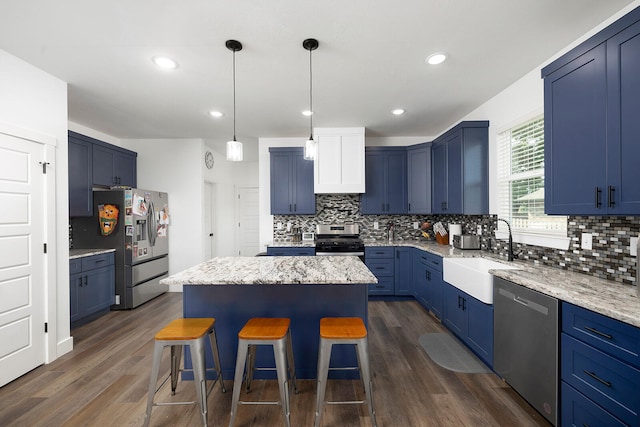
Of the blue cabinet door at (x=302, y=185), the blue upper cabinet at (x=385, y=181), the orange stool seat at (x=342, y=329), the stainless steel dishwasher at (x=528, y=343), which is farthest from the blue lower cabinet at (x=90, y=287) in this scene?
the stainless steel dishwasher at (x=528, y=343)

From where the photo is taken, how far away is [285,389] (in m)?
1.62

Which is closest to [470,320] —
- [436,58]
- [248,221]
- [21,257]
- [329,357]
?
[329,357]

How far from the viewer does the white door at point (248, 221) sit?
6.69 m

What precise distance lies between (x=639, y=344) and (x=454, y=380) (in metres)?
1.28

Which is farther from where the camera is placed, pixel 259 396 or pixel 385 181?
pixel 385 181

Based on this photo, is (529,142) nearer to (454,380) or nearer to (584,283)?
(584,283)

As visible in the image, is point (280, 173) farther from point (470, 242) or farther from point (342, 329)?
point (342, 329)

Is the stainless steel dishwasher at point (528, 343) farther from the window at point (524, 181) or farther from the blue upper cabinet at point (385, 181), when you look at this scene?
the blue upper cabinet at point (385, 181)

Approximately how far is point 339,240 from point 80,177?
354cm

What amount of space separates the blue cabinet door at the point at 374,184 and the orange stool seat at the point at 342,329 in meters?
2.82

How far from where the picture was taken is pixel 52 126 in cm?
257

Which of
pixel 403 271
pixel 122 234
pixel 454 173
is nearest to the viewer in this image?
pixel 454 173

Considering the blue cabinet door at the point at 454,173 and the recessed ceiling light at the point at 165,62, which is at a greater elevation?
the recessed ceiling light at the point at 165,62

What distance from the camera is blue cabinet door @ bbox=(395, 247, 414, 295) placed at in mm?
4113
